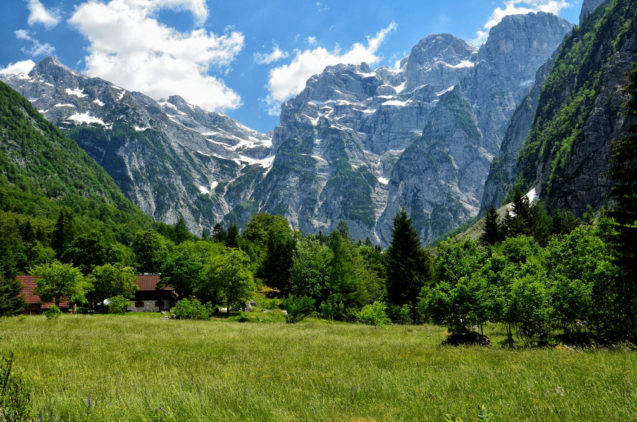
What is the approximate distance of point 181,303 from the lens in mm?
42062

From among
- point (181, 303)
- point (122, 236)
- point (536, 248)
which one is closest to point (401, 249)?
point (536, 248)

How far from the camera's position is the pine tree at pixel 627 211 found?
1667cm

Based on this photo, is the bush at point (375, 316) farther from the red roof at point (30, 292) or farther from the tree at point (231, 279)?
the red roof at point (30, 292)

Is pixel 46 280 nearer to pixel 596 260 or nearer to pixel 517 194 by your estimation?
pixel 596 260

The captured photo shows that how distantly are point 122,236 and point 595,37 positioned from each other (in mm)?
261572

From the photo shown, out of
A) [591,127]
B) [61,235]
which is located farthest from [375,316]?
[591,127]

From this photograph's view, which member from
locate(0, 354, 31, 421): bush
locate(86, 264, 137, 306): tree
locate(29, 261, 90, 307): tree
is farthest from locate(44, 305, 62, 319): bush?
locate(0, 354, 31, 421): bush

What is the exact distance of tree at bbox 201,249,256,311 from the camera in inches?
1881

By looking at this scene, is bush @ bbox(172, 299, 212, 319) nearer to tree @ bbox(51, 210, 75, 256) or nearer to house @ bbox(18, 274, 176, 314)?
house @ bbox(18, 274, 176, 314)

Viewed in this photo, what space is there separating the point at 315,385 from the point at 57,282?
45880mm

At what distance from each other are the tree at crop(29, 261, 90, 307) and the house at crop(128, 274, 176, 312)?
68.9ft

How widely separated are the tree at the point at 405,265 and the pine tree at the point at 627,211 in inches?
1242

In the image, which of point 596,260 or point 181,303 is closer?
point 596,260

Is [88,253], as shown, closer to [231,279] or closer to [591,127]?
[231,279]
